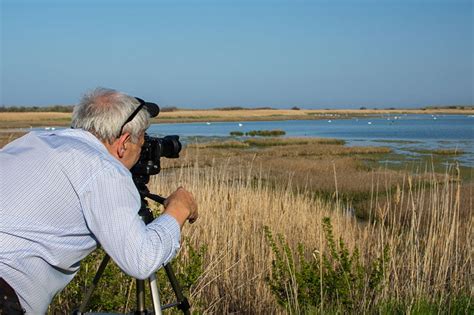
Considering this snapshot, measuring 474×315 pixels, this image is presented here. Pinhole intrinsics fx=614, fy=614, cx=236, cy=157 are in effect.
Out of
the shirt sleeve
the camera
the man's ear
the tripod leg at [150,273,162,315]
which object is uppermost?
the man's ear

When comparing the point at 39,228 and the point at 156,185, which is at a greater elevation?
the point at 39,228

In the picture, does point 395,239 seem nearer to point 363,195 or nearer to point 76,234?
point 76,234

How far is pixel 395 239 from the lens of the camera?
212 inches

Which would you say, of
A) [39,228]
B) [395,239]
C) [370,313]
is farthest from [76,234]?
[395,239]

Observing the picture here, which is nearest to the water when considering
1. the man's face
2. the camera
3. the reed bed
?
the reed bed

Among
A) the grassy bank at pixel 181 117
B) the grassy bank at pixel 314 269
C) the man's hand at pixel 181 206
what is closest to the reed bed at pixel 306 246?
the grassy bank at pixel 314 269

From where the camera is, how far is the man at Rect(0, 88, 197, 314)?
1858mm

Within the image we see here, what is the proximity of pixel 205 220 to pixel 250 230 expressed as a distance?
0.57 meters

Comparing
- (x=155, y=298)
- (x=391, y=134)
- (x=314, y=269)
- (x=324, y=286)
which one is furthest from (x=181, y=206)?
(x=391, y=134)

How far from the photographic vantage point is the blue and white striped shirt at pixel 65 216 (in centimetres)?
186

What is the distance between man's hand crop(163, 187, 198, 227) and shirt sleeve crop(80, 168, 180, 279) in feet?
0.54

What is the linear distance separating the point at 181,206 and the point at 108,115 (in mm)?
394

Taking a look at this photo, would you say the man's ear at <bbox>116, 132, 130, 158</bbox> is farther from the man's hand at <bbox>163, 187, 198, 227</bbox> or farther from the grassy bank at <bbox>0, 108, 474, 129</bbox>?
the grassy bank at <bbox>0, 108, 474, 129</bbox>

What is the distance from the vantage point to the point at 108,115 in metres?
2.07
